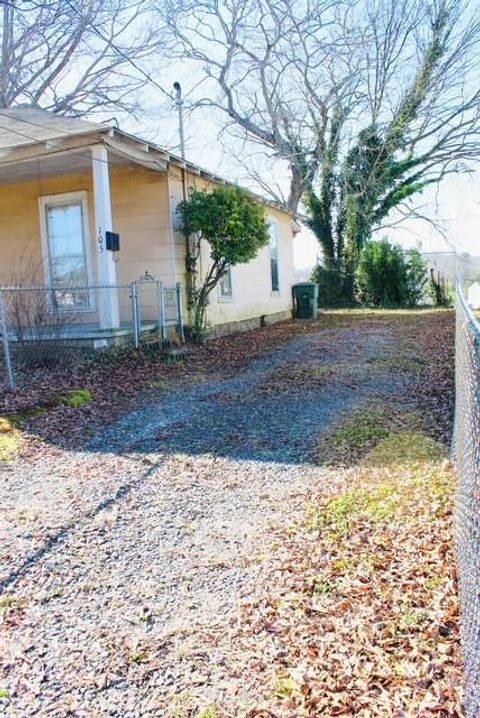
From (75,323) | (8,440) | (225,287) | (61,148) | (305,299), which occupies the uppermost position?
(61,148)

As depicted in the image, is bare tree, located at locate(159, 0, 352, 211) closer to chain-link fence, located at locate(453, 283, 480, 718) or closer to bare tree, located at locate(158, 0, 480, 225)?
bare tree, located at locate(158, 0, 480, 225)

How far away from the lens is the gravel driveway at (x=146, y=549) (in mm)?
1946

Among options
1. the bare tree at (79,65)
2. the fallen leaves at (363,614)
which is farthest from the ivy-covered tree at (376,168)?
the fallen leaves at (363,614)

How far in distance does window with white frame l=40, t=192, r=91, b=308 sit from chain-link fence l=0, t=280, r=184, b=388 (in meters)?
0.16

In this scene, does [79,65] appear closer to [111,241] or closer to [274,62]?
[274,62]

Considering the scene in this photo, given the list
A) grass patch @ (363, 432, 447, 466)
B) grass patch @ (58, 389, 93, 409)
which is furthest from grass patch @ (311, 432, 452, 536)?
grass patch @ (58, 389, 93, 409)

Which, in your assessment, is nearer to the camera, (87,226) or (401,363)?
(401,363)

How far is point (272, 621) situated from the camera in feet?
7.22

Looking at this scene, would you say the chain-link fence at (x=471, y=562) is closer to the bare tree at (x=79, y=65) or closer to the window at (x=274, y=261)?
the window at (x=274, y=261)

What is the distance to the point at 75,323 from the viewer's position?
9.09 m

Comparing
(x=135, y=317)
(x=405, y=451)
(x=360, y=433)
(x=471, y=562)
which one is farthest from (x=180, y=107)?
(x=471, y=562)

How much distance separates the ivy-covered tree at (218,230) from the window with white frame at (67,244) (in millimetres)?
1886

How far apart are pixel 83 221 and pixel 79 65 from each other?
1321 cm

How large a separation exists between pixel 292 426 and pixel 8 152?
6278 millimetres
